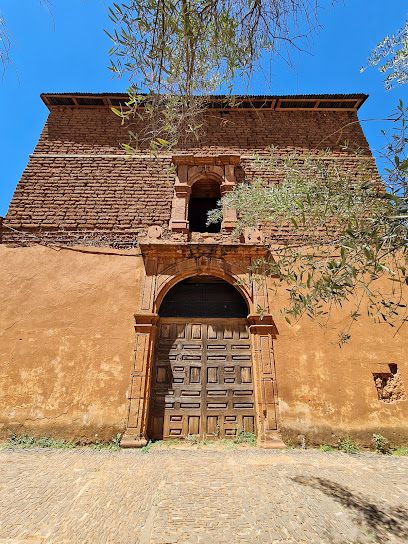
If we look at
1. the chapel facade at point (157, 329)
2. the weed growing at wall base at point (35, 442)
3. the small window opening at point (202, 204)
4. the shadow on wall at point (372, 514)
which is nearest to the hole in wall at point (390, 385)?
the chapel facade at point (157, 329)

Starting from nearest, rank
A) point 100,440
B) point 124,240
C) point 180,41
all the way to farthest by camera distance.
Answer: point 180,41, point 100,440, point 124,240

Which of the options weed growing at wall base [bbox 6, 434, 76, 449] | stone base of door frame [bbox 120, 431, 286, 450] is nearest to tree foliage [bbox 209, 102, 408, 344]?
stone base of door frame [bbox 120, 431, 286, 450]

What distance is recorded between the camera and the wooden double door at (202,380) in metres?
5.27

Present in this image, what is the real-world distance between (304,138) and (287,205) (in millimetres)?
5694

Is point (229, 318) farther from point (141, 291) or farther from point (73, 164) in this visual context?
point (73, 164)

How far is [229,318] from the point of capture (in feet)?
19.7

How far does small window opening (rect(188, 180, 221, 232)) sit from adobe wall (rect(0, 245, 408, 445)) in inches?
116

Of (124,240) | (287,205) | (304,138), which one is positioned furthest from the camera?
(304,138)

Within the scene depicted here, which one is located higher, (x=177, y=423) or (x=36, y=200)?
(x=36, y=200)

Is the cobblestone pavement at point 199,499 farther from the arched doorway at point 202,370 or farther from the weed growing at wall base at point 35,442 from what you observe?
the arched doorway at point 202,370

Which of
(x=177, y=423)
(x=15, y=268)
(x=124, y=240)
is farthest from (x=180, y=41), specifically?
(x=177, y=423)

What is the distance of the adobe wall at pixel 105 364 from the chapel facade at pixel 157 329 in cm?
2

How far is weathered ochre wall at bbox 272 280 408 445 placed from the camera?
4.98 m

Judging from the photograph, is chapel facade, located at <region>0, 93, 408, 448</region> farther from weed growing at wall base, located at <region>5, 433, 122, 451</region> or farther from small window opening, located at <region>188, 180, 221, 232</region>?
small window opening, located at <region>188, 180, 221, 232</region>
